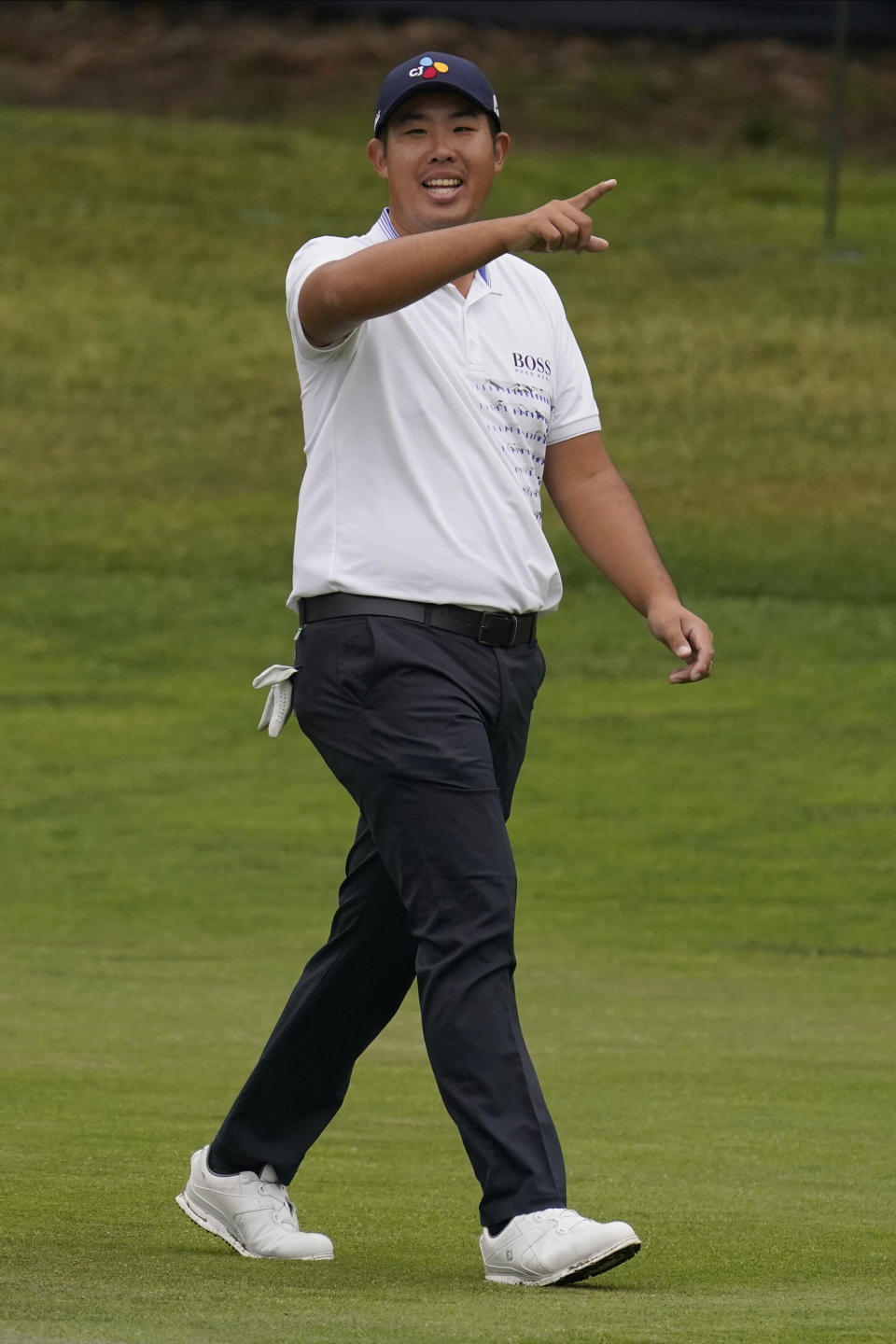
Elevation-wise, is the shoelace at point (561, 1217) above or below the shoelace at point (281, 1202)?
above

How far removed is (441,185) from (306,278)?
371mm

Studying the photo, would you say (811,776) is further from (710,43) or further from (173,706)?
(710,43)

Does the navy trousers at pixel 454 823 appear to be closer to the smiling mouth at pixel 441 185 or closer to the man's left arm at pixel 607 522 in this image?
the man's left arm at pixel 607 522

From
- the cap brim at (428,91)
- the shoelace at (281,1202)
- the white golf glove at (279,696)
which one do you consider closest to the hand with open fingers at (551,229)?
the cap brim at (428,91)

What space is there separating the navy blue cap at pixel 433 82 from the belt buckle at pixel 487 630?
2.91 feet

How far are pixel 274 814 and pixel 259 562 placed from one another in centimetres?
864

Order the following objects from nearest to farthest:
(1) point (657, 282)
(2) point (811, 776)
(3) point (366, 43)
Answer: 1. (2) point (811, 776)
2. (1) point (657, 282)
3. (3) point (366, 43)

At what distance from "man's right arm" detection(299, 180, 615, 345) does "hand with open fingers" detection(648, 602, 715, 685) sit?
681 mm

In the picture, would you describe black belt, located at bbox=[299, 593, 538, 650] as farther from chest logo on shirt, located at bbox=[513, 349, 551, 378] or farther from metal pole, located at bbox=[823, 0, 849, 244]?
metal pole, located at bbox=[823, 0, 849, 244]

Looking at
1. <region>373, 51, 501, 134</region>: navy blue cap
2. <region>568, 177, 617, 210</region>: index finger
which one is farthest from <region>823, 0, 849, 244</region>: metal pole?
<region>568, 177, 617, 210</region>: index finger

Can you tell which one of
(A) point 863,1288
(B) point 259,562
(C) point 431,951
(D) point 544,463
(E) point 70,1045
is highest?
(D) point 544,463

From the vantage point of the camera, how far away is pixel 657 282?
33125 mm

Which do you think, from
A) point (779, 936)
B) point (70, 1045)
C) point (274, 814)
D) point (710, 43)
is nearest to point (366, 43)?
point (710, 43)

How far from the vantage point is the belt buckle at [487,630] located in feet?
13.7
